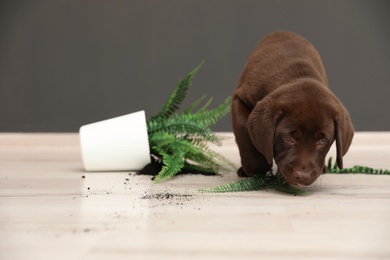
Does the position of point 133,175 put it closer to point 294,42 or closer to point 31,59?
point 294,42

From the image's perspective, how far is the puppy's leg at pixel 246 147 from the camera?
10.4 feet

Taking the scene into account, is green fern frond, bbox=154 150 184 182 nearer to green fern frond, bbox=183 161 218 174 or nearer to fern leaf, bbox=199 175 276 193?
green fern frond, bbox=183 161 218 174

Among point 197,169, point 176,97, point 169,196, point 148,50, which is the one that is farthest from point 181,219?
point 148,50

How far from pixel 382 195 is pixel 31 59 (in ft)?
11.0

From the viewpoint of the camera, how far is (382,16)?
5.11 m

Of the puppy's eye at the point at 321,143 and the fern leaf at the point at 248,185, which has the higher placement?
the puppy's eye at the point at 321,143

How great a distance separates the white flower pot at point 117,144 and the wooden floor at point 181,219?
0.09 metres

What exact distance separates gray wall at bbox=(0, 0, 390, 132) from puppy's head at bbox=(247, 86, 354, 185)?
7.62 feet

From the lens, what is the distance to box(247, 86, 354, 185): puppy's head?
107 inches

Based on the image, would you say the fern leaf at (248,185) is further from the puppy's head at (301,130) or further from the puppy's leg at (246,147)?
the puppy's head at (301,130)

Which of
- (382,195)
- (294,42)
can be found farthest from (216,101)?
(382,195)

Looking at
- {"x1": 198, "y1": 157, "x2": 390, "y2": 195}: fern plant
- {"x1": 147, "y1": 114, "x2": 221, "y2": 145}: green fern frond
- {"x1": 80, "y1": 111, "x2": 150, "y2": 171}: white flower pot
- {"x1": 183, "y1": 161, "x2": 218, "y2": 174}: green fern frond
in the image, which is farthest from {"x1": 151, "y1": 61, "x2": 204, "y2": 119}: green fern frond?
{"x1": 198, "y1": 157, "x2": 390, "y2": 195}: fern plant

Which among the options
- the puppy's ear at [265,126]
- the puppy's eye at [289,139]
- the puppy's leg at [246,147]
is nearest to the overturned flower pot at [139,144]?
the puppy's leg at [246,147]

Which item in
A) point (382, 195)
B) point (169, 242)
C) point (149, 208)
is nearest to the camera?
point (169, 242)
